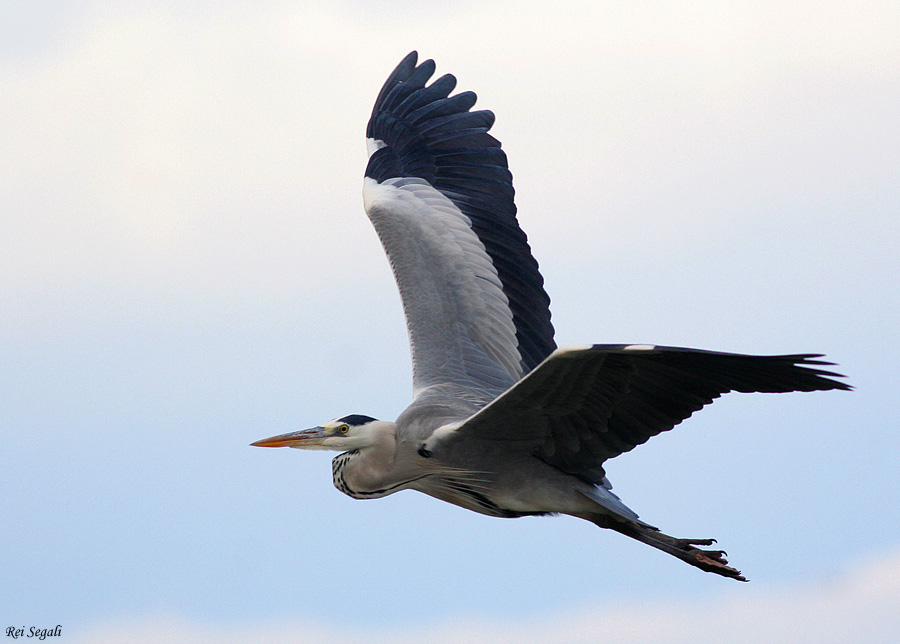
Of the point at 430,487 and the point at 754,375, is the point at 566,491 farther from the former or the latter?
the point at 754,375

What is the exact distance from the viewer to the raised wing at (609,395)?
5.57 m

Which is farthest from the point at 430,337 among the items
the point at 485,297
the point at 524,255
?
the point at 524,255

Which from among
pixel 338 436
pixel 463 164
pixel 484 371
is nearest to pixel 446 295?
pixel 484 371

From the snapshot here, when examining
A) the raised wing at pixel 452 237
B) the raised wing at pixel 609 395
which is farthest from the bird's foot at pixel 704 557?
the raised wing at pixel 452 237

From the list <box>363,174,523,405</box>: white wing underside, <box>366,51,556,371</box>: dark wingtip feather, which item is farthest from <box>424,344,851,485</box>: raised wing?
<box>366,51,556,371</box>: dark wingtip feather

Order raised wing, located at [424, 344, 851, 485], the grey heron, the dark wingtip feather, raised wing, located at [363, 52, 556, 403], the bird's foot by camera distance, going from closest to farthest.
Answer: raised wing, located at [424, 344, 851, 485]
the grey heron
the bird's foot
raised wing, located at [363, 52, 556, 403]
the dark wingtip feather

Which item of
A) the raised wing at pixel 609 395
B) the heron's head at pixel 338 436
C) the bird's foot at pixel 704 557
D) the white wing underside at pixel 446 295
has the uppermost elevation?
the white wing underside at pixel 446 295

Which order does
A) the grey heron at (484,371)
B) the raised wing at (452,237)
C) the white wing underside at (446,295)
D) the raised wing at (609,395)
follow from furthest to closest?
1. the raised wing at (452,237)
2. the white wing underside at (446,295)
3. the grey heron at (484,371)
4. the raised wing at (609,395)

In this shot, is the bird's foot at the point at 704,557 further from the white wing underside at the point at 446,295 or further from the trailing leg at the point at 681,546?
the white wing underside at the point at 446,295

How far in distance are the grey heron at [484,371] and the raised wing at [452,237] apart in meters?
0.01

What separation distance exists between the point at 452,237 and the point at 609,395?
3.04m

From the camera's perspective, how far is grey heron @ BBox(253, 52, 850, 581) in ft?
19.6

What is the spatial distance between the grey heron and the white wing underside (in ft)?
0.04

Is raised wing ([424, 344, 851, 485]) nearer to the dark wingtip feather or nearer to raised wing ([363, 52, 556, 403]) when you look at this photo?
raised wing ([363, 52, 556, 403])
